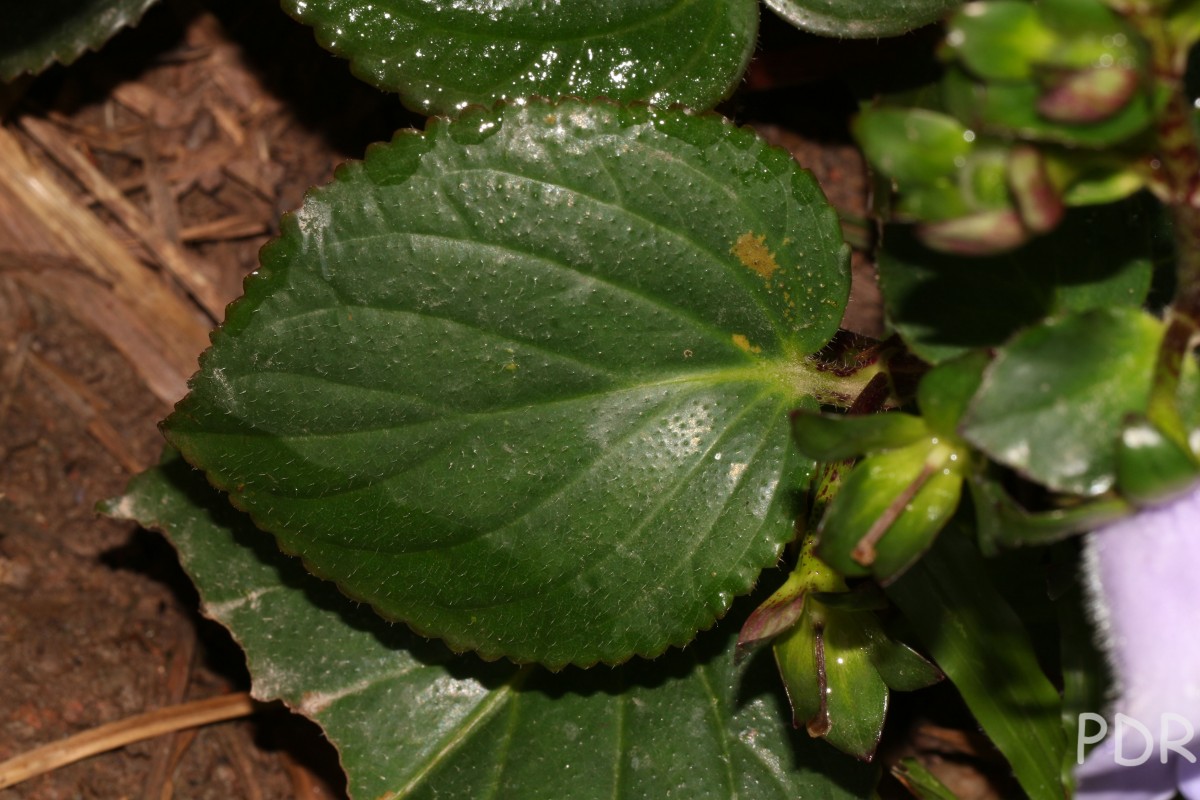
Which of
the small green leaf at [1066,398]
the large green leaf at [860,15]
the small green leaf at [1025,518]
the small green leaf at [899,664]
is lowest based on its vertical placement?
the small green leaf at [899,664]

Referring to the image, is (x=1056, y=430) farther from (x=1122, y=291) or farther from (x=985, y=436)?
(x=1122, y=291)

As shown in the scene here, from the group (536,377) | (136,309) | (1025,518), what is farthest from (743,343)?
(136,309)

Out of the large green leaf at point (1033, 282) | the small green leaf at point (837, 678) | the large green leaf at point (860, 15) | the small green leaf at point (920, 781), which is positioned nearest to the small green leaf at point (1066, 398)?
the large green leaf at point (1033, 282)

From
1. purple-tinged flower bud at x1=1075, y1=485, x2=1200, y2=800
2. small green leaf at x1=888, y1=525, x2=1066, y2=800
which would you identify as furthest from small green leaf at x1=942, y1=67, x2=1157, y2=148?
small green leaf at x1=888, y1=525, x2=1066, y2=800

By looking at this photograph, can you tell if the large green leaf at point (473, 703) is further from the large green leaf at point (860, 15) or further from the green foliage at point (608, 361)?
the large green leaf at point (860, 15)

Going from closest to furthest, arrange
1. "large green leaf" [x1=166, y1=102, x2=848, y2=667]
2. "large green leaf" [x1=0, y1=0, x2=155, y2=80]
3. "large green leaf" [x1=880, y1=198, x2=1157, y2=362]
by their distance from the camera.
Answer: "large green leaf" [x1=880, y1=198, x2=1157, y2=362] < "large green leaf" [x1=166, y1=102, x2=848, y2=667] < "large green leaf" [x1=0, y1=0, x2=155, y2=80]

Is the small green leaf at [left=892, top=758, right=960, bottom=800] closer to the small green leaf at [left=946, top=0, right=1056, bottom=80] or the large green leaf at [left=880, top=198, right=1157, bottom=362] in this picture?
the large green leaf at [left=880, top=198, right=1157, bottom=362]

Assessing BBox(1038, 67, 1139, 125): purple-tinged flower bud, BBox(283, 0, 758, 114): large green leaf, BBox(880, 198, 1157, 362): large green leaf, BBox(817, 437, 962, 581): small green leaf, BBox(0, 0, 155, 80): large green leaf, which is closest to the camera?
BBox(1038, 67, 1139, 125): purple-tinged flower bud
